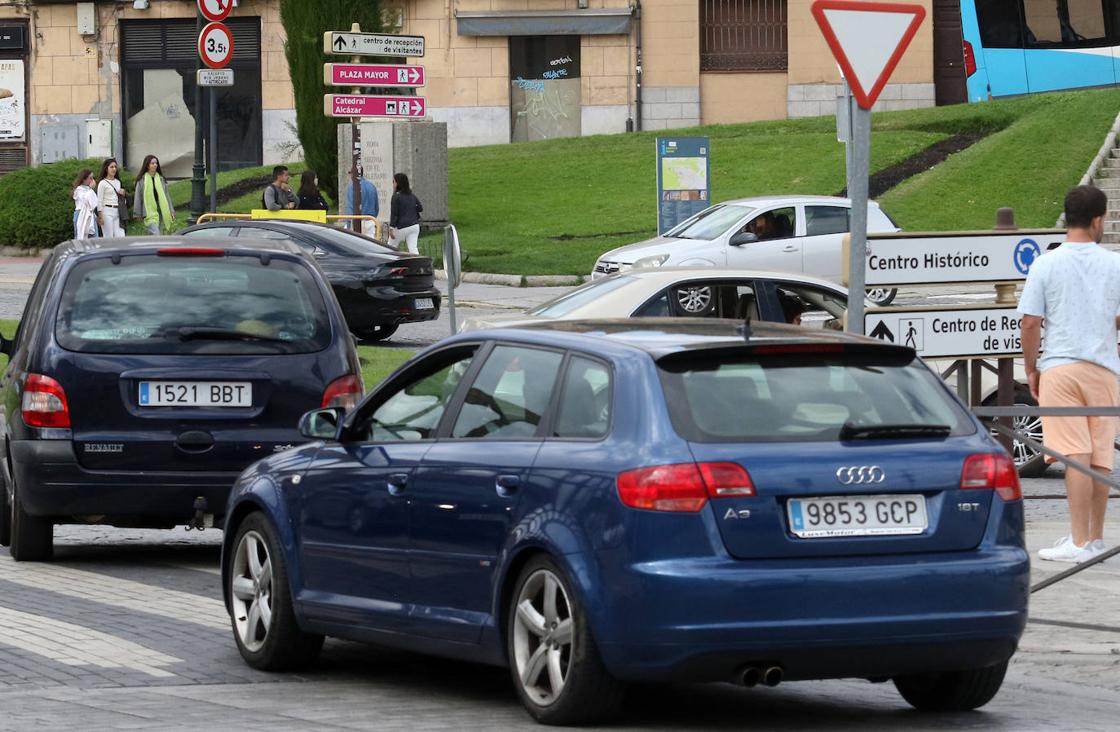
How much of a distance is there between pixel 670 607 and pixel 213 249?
16.9ft

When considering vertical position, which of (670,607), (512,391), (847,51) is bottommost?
(670,607)

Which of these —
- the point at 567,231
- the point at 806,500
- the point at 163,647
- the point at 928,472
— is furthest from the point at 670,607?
the point at 567,231

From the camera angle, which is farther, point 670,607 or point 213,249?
point 213,249

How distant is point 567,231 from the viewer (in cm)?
3566

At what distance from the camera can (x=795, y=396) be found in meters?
6.65

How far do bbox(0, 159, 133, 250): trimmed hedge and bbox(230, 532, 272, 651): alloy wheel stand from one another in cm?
3097

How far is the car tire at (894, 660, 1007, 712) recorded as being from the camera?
277 inches

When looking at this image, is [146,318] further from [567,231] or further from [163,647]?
[567,231]

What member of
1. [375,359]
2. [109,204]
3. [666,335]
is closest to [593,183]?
[109,204]

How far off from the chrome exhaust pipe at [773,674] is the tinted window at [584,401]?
892mm

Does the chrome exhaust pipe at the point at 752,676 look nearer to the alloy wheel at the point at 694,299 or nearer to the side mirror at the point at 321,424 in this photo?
the side mirror at the point at 321,424

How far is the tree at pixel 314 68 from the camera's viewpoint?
38.7 m

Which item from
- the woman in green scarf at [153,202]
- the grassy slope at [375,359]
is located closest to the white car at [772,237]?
the grassy slope at [375,359]

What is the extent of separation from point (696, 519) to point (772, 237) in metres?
21.8
